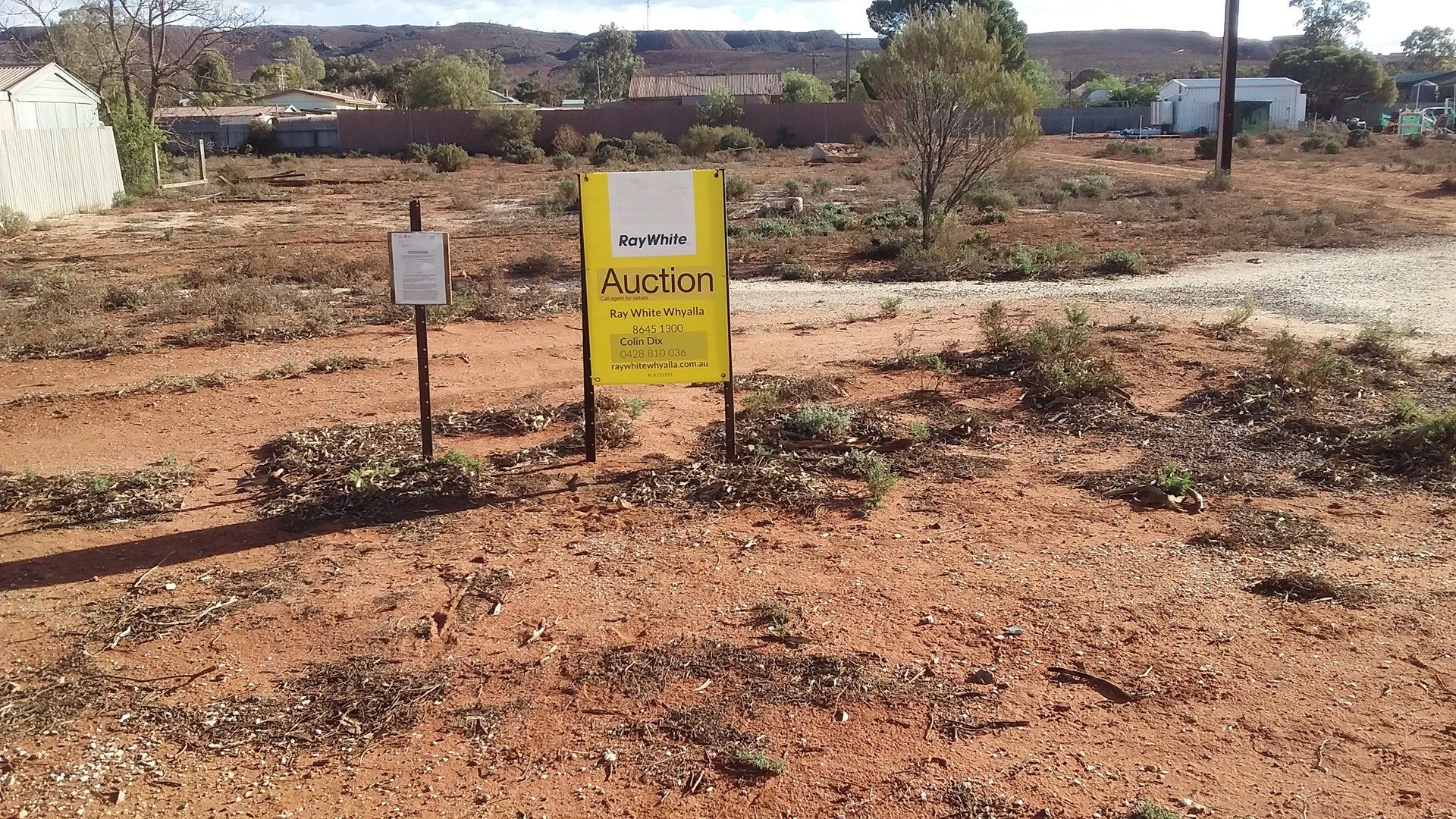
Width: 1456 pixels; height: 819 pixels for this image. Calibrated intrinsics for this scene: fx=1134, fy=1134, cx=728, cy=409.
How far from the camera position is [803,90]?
232 feet

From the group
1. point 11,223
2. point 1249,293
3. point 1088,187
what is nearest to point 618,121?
point 1088,187

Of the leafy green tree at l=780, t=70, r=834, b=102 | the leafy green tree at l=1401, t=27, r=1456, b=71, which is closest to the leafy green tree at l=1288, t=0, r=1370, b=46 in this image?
the leafy green tree at l=1401, t=27, r=1456, b=71

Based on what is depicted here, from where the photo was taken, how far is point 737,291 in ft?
49.1

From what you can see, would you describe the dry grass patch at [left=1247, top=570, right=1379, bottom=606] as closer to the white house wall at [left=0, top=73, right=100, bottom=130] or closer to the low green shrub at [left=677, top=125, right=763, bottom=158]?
the white house wall at [left=0, top=73, right=100, bottom=130]

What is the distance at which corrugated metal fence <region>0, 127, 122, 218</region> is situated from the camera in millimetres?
24125

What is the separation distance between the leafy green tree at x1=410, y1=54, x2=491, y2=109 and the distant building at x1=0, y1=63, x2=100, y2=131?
109 ft

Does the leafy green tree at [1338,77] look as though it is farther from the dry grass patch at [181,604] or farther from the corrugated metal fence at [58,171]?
the dry grass patch at [181,604]

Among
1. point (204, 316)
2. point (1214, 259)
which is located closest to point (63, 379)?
point (204, 316)

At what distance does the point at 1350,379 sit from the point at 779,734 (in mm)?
6805

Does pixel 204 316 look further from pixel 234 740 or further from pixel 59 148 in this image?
pixel 59 148

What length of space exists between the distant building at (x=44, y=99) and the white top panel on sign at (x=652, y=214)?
2814cm

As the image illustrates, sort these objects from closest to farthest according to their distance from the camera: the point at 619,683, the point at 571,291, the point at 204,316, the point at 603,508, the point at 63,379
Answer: the point at 619,683
the point at 603,508
the point at 63,379
the point at 204,316
the point at 571,291

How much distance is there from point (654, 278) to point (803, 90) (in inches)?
2631

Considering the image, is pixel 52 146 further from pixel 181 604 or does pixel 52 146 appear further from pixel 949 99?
pixel 181 604
